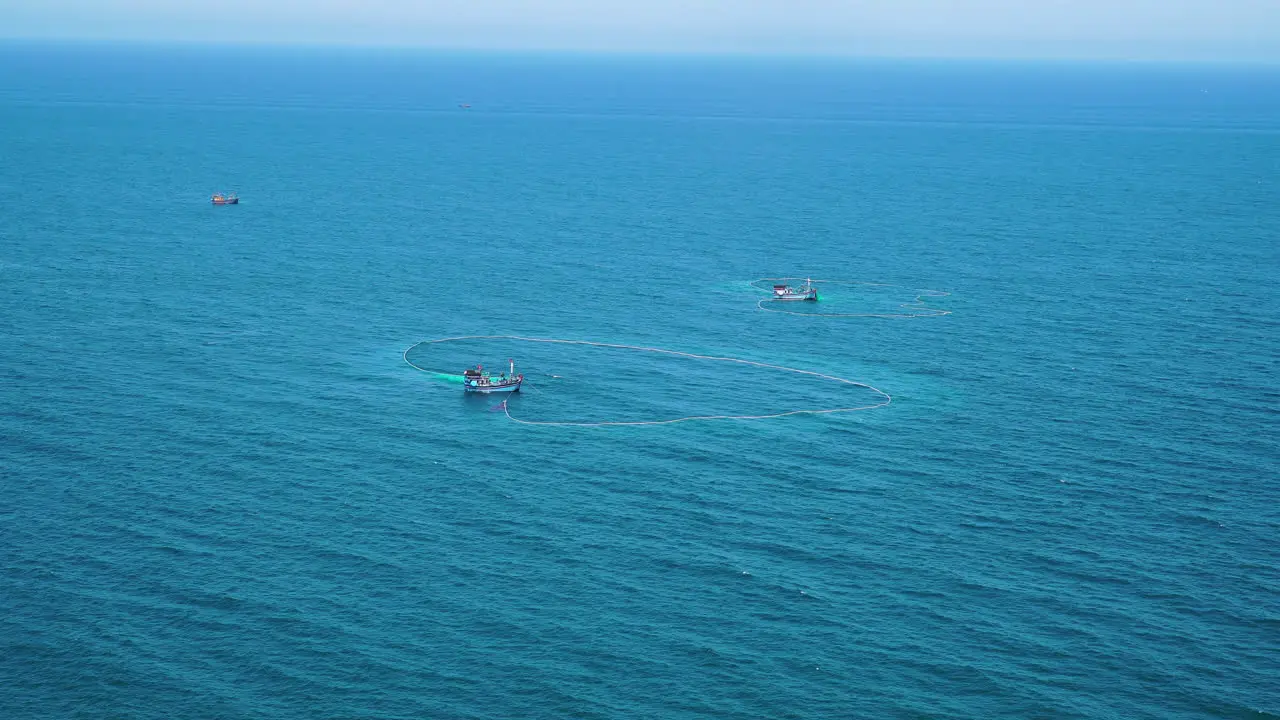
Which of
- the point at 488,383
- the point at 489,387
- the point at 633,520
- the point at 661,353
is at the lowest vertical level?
the point at 633,520

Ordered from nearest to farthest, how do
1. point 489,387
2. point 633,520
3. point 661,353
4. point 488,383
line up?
point 633,520
point 489,387
point 488,383
point 661,353

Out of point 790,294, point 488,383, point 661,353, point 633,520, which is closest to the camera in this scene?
point 633,520

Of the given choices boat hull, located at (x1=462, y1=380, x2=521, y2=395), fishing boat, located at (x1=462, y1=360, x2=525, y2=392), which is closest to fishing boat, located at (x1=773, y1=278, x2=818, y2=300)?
fishing boat, located at (x1=462, y1=360, x2=525, y2=392)

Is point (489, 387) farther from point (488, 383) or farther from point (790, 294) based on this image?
point (790, 294)

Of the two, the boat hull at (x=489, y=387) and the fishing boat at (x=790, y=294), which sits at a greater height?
the fishing boat at (x=790, y=294)

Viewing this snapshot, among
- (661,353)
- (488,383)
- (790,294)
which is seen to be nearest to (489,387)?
(488,383)

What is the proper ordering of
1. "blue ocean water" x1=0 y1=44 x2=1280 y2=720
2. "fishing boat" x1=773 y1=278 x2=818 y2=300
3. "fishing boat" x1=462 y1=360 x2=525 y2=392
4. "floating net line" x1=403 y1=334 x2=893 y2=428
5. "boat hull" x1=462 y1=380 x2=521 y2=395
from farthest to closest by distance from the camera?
"fishing boat" x1=773 y1=278 x2=818 y2=300 < "fishing boat" x1=462 y1=360 x2=525 y2=392 < "boat hull" x1=462 y1=380 x2=521 y2=395 < "floating net line" x1=403 y1=334 x2=893 y2=428 < "blue ocean water" x1=0 y1=44 x2=1280 y2=720

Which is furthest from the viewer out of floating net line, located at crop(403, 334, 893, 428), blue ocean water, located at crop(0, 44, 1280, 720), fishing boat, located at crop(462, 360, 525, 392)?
fishing boat, located at crop(462, 360, 525, 392)

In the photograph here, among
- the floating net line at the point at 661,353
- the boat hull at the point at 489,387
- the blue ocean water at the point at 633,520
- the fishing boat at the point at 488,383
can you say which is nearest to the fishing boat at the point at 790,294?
the blue ocean water at the point at 633,520

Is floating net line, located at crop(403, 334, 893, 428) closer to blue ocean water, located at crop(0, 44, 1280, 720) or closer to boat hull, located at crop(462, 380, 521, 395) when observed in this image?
blue ocean water, located at crop(0, 44, 1280, 720)

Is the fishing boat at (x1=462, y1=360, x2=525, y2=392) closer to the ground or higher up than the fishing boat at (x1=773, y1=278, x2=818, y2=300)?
closer to the ground

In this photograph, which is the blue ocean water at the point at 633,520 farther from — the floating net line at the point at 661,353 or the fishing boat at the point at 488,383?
the fishing boat at the point at 488,383
